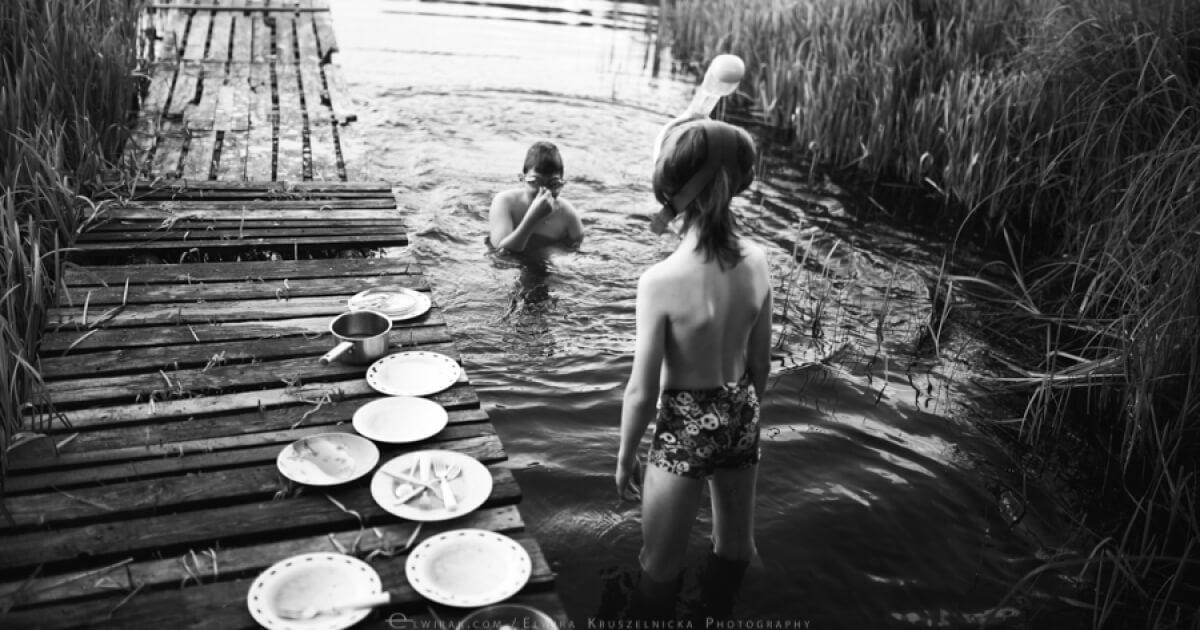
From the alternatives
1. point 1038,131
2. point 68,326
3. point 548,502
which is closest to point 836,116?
point 1038,131

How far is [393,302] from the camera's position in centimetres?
417

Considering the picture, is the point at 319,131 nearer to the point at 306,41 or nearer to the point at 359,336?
the point at 306,41

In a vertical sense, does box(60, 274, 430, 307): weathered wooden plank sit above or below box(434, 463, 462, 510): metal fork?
above

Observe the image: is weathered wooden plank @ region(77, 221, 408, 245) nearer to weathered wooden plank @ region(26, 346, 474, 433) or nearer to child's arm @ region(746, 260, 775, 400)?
weathered wooden plank @ region(26, 346, 474, 433)

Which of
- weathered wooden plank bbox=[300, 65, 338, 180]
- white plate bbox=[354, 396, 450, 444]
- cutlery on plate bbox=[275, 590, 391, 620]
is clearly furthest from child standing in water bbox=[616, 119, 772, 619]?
weathered wooden plank bbox=[300, 65, 338, 180]

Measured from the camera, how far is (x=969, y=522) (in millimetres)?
3816

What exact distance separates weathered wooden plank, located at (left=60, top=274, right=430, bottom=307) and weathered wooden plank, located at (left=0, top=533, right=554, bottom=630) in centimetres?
186

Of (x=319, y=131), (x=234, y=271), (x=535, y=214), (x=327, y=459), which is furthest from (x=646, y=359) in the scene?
(x=319, y=131)

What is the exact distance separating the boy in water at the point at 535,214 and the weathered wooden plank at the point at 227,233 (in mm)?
932

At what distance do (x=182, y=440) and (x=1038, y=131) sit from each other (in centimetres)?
660

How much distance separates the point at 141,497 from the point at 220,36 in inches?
305

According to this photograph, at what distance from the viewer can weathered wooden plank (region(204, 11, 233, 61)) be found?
8352mm

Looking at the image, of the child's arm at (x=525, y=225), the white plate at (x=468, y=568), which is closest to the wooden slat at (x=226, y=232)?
the child's arm at (x=525, y=225)

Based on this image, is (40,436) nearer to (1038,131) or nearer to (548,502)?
(548,502)
